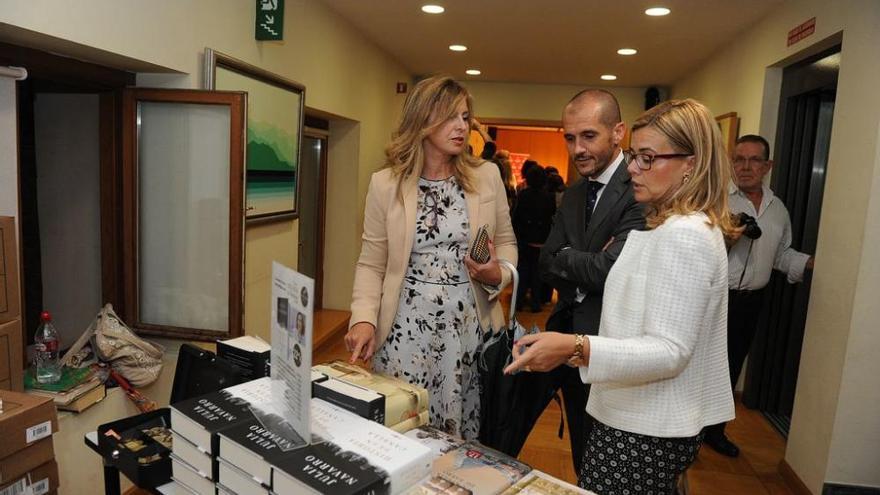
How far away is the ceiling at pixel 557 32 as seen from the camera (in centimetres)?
415

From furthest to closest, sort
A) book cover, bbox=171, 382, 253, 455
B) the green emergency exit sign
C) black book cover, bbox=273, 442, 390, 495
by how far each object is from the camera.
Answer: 1. the green emergency exit sign
2. book cover, bbox=171, 382, 253, 455
3. black book cover, bbox=273, 442, 390, 495

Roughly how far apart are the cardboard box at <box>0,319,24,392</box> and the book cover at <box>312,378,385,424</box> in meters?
1.26

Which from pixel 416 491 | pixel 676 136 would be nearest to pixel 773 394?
pixel 676 136

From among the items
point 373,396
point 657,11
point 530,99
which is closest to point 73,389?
point 373,396

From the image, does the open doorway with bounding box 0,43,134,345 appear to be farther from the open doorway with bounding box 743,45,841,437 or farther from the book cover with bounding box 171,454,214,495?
the open doorway with bounding box 743,45,841,437

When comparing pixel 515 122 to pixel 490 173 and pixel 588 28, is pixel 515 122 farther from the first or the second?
pixel 490 173

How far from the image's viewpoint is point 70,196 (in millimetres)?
2836

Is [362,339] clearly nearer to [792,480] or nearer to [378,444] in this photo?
[378,444]

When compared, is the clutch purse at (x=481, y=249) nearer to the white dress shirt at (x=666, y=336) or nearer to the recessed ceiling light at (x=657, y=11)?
the white dress shirt at (x=666, y=336)

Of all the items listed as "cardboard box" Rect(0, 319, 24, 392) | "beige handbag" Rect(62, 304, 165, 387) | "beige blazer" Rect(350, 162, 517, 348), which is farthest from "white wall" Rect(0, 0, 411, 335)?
"beige blazer" Rect(350, 162, 517, 348)

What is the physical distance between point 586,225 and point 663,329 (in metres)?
0.76

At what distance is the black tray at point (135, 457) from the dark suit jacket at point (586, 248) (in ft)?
3.61

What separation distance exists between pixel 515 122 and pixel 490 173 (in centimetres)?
623

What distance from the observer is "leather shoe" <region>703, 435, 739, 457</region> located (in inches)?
130
